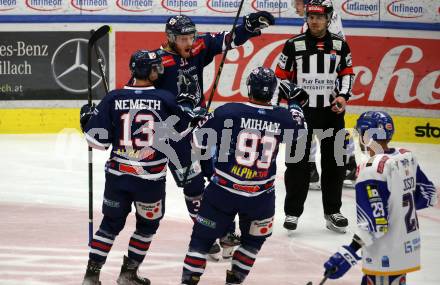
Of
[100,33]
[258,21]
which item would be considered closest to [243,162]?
[258,21]

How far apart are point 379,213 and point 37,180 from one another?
18.5 feet

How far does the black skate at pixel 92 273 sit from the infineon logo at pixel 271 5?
6.01m

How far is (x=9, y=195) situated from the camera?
31.2ft

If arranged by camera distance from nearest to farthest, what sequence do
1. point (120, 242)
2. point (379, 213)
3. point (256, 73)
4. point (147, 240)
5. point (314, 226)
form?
point (379, 213) < point (256, 73) < point (147, 240) < point (120, 242) < point (314, 226)

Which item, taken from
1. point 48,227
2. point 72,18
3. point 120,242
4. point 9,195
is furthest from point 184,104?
point 72,18

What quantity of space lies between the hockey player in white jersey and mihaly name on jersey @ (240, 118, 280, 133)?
2.85 ft

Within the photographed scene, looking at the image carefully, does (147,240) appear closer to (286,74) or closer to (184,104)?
(184,104)

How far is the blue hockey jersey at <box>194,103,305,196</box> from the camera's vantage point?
6.05 meters

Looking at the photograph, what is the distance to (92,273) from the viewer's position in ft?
21.5

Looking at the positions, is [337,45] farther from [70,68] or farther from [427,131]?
[70,68]

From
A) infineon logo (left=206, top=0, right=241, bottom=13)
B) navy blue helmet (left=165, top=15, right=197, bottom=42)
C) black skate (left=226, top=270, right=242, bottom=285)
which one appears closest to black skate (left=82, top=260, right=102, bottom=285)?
black skate (left=226, top=270, right=242, bottom=285)

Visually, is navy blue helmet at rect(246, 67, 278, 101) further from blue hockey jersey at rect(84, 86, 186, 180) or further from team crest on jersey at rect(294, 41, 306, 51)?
team crest on jersey at rect(294, 41, 306, 51)

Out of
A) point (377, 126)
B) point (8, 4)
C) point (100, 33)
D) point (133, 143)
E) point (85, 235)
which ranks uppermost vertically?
point (377, 126)

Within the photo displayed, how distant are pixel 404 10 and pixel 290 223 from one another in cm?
455
